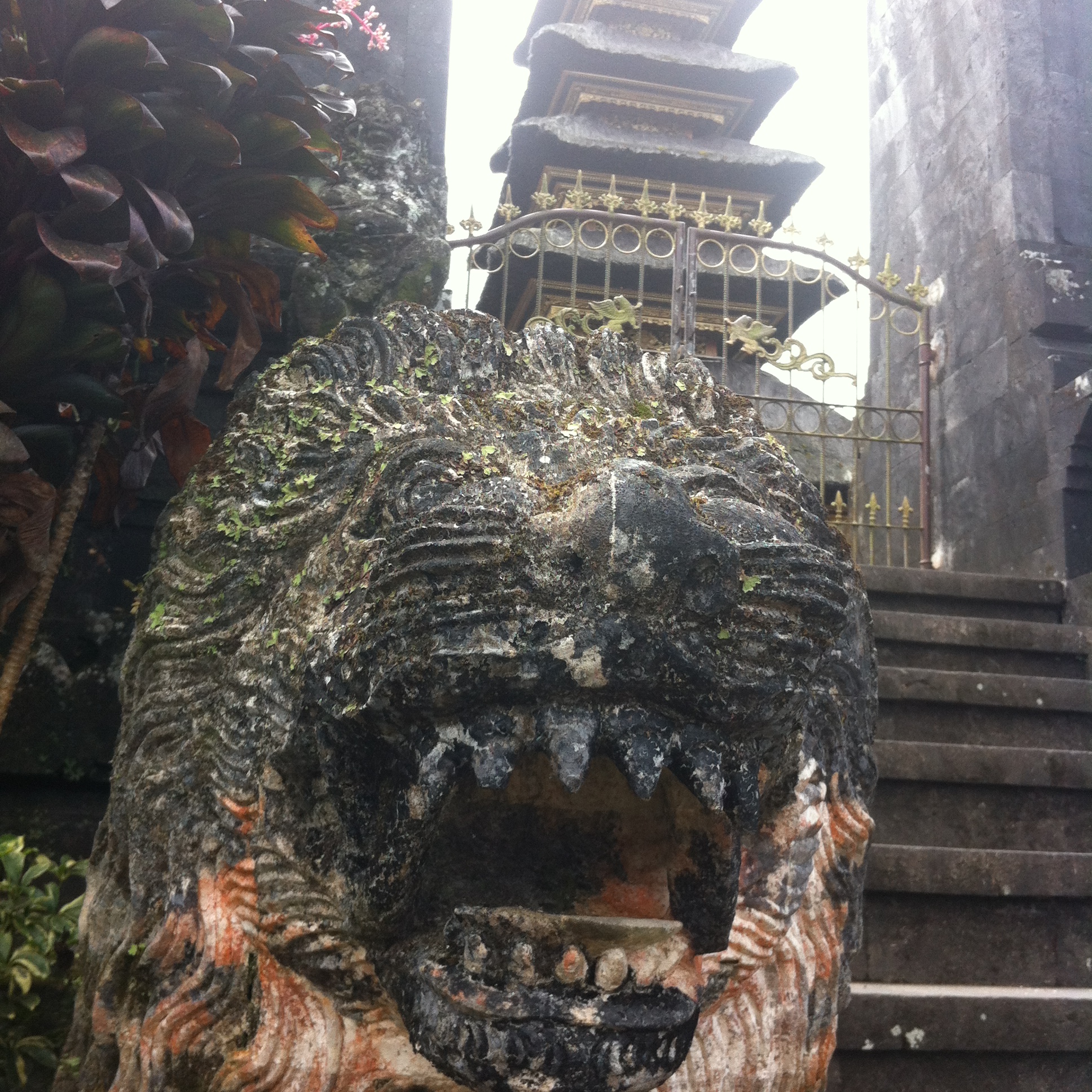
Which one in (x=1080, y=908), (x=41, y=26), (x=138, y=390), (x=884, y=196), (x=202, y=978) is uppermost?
(x=884, y=196)

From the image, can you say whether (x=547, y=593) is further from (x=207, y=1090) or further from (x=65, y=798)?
(x=65, y=798)

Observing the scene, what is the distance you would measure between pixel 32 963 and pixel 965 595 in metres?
4.44

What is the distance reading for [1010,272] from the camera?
21.5 feet

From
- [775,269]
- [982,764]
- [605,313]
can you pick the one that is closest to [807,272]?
[775,269]

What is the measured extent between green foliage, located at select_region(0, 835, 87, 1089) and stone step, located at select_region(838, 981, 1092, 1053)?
1.77 meters

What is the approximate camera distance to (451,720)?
1.25 meters

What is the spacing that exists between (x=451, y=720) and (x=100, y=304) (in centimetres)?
124

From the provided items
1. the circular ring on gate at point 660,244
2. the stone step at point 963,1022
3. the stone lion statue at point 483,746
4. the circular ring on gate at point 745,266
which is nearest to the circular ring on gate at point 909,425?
the circular ring on gate at point 745,266

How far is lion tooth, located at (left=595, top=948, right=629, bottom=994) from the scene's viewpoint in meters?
1.24

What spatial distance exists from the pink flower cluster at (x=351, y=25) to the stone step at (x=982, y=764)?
2595 mm

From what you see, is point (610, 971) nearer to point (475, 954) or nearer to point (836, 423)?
point (475, 954)

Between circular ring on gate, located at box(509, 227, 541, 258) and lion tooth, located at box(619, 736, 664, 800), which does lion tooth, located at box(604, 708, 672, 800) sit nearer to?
lion tooth, located at box(619, 736, 664, 800)

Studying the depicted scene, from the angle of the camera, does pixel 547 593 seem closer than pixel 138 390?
Yes

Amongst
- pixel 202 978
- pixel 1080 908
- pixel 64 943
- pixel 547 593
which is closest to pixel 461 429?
pixel 547 593
